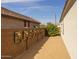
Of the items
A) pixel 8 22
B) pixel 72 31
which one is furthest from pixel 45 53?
pixel 8 22

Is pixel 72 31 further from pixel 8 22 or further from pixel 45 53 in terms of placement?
pixel 8 22

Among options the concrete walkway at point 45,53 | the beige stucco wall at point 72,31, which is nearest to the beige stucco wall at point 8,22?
the concrete walkway at point 45,53

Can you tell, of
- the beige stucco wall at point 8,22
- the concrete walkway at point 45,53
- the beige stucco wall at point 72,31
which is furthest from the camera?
the beige stucco wall at point 8,22

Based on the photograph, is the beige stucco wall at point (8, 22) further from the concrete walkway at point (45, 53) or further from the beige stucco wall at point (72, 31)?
the beige stucco wall at point (72, 31)

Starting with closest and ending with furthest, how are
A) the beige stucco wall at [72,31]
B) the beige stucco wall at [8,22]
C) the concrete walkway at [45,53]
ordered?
the beige stucco wall at [72,31]
the concrete walkway at [45,53]
the beige stucco wall at [8,22]

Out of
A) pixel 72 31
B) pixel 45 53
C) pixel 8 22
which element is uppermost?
pixel 8 22

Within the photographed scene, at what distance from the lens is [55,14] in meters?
35.2

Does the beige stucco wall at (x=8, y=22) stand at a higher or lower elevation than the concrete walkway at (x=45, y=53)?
higher

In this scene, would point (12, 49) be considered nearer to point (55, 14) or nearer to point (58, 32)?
point (58, 32)

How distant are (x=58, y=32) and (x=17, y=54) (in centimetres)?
2004

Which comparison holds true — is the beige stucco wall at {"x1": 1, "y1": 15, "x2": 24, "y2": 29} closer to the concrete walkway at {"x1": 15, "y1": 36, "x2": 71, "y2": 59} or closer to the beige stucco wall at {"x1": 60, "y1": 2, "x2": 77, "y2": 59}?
the concrete walkway at {"x1": 15, "y1": 36, "x2": 71, "y2": 59}

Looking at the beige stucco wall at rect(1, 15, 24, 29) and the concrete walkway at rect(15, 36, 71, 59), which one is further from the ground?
the beige stucco wall at rect(1, 15, 24, 29)

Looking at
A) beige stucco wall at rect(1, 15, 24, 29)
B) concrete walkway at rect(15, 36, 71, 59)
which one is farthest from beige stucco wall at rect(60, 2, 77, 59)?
beige stucco wall at rect(1, 15, 24, 29)

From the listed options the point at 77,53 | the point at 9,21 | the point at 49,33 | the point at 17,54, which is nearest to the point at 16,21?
the point at 9,21
